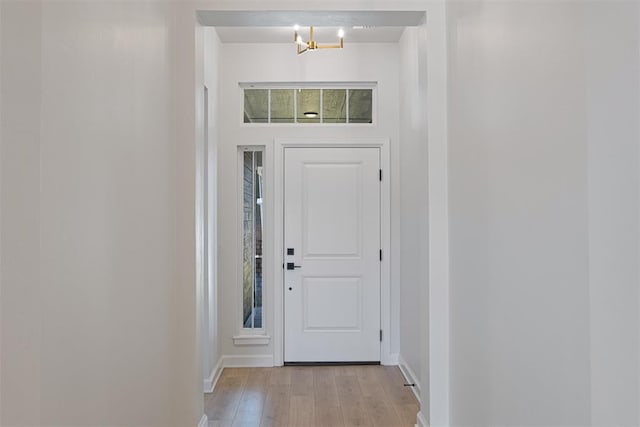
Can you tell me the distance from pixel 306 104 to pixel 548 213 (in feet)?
9.88

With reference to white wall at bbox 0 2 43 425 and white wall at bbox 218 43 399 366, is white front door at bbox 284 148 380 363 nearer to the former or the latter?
white wall at bbox 218 43 399 366

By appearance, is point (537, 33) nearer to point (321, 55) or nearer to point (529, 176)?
point (529, 176)

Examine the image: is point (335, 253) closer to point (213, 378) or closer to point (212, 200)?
point (212, 200)

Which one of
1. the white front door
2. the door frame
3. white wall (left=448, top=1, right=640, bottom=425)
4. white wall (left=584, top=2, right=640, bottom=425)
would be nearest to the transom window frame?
the door frame

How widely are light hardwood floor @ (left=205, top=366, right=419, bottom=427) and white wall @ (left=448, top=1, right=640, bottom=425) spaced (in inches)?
37.6

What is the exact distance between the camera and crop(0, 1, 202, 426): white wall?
1079 millimetres

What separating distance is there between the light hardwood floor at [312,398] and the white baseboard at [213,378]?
A: 4 centimetres

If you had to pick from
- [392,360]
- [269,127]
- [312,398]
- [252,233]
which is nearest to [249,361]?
[312,398]

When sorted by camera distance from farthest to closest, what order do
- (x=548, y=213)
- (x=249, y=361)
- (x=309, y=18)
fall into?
(x=249, y=361) < (x=309, y=18) < (x=548, y=213)

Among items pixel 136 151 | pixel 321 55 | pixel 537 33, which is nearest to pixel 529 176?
pixel 537 33

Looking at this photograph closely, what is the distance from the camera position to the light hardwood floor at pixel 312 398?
9.71 ft

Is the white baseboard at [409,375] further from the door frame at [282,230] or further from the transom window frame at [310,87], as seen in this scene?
the transom window frame at [310,87]

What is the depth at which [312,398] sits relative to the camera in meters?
3.31

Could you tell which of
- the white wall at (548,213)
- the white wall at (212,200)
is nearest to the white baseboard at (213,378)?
the white wall at (212,200)
